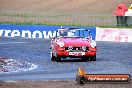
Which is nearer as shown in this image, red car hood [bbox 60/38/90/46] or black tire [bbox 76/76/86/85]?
black tire [bbox 76/76/86/85]

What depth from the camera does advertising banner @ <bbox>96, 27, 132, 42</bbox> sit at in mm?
37000

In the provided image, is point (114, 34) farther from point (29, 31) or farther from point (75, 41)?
point (75, 41)

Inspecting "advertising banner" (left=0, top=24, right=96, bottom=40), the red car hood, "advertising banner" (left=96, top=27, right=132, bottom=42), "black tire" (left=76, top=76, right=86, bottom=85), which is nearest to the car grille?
the red car hood

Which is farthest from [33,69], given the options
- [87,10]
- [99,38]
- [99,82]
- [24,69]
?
[87,10]

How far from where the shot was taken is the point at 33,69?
60.5 ft

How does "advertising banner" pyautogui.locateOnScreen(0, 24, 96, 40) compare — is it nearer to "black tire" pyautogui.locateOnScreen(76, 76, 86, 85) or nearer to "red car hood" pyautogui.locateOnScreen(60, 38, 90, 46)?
"red car hood" pyautogui.locateOnScreen(60, 38, 90, 46)

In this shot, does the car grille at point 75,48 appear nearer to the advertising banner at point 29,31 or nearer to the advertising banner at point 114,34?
the advertising banner at point 114,34

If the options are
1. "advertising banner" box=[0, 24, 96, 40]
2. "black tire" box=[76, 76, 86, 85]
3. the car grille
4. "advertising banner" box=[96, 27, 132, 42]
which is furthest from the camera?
"advertising banner" box=[0, 24, 96, 40]

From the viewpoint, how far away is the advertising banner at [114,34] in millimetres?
37000

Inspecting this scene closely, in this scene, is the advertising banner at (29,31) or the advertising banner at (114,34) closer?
the advertising banner at (114,34)

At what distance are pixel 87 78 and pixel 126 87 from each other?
86cm

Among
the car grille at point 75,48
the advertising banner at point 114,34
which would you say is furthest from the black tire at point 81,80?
the advertising banner at point 114,34

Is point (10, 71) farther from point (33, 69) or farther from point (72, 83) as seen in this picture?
point (72, 83)

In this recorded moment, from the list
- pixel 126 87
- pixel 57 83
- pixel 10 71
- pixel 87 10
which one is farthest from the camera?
pixel 87 10
